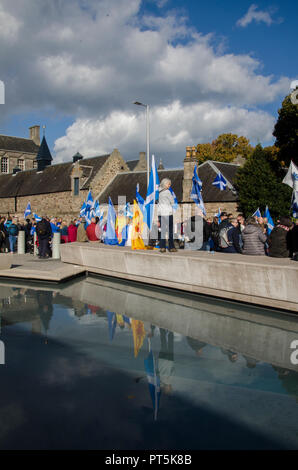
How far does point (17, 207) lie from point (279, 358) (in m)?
52.4

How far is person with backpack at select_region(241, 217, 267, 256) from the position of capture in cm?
1026

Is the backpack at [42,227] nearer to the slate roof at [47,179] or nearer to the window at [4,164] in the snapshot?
the slate roof at [47,179]

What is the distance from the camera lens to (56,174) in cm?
5234

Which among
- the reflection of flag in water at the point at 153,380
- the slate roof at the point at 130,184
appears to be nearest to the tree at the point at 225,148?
the slate roof at the point at 130,184

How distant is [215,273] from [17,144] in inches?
3154

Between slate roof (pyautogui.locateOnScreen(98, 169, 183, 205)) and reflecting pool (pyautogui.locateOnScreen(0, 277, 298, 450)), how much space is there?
32.3m

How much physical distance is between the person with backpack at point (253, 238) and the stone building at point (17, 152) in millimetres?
73368

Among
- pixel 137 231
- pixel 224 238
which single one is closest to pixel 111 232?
pixel 137 231

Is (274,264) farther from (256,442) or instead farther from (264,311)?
(256,442)

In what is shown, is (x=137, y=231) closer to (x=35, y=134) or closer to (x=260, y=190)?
(x=260, y=190)

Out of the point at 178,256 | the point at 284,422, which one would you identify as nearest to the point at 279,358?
the point at 284,422

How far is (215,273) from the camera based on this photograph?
30.0ft

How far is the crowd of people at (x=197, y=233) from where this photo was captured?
394 inches

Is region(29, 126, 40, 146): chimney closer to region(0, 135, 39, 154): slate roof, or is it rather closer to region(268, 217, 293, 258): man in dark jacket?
region(0, 135, 39, 154): slate roof
